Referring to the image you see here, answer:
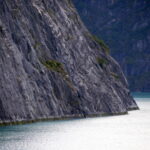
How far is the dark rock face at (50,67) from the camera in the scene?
389 ft

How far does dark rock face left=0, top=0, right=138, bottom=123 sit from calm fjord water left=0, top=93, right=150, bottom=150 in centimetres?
364

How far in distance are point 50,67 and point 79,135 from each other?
27.0 meters

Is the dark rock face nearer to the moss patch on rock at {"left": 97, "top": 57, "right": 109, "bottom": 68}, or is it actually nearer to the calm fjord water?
the moss patch on rock at {"left": 97, "top": 57, "right": 109, "bottom": 68}

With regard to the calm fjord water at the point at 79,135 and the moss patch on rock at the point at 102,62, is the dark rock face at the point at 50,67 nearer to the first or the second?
the moss patch on rock at the point at 102,62

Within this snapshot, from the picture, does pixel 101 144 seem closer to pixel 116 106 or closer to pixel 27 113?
pixel 27 113

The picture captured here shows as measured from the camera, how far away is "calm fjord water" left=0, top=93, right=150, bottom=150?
315ft

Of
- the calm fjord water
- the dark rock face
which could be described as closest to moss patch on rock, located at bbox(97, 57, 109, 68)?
the dark rock face

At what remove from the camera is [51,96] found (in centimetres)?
13200

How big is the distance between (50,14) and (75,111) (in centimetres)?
2326

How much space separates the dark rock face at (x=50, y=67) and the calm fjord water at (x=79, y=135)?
143 inches

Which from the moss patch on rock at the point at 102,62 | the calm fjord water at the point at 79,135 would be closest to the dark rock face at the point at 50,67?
the moss patch on rock at the point at 102,62

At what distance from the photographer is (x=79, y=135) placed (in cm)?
11275

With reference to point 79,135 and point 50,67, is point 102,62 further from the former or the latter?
point 79,135

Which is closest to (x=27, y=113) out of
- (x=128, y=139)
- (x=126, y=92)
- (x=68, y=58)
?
(x=128, y=139)
